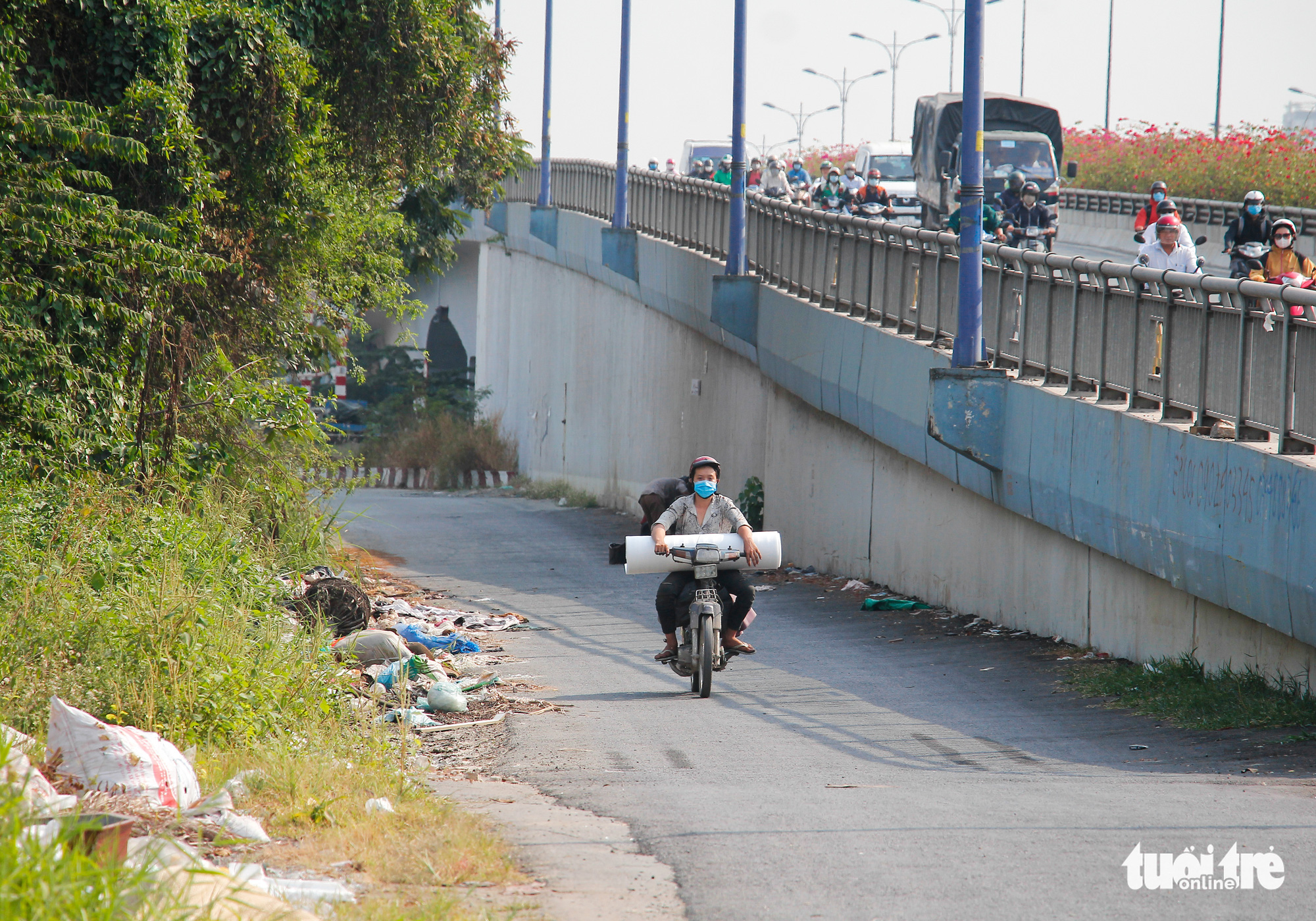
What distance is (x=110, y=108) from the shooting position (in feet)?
37.7

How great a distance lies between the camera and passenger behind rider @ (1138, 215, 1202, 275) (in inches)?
572

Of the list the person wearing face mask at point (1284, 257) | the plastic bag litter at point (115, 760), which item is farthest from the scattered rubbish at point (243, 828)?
the person wearing face mask at point (1284, 257)

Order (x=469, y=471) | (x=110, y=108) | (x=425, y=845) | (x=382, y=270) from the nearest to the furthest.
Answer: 1. (x=425, y=845)
2. (x=110, y=108)
3. (x=382, y=270)
4. (x=469, y=471)

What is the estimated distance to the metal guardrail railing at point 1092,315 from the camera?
9.34 metres

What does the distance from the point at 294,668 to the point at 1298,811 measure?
5427 mm

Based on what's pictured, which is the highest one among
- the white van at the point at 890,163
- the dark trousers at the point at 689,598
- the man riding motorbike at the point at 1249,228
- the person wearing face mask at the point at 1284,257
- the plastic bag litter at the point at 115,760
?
the white van at the point at 890,163

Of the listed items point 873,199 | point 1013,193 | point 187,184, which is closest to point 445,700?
point 187,184

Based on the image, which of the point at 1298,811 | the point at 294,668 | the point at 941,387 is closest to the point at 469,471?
the point at 941,387

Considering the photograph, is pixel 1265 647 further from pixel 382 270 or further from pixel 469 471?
pixel 469 471

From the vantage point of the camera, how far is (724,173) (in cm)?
3462

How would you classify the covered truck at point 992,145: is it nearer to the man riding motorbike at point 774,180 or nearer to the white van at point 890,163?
the man riding motorbike at point 774,180

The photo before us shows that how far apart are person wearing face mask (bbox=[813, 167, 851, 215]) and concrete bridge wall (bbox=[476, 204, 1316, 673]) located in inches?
210

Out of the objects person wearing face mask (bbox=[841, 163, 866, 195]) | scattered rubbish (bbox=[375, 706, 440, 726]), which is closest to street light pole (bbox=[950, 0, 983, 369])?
scattered rubbish (bbox=[375, 706, 440, 726])

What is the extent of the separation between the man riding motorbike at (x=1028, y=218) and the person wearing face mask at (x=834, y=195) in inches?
402
